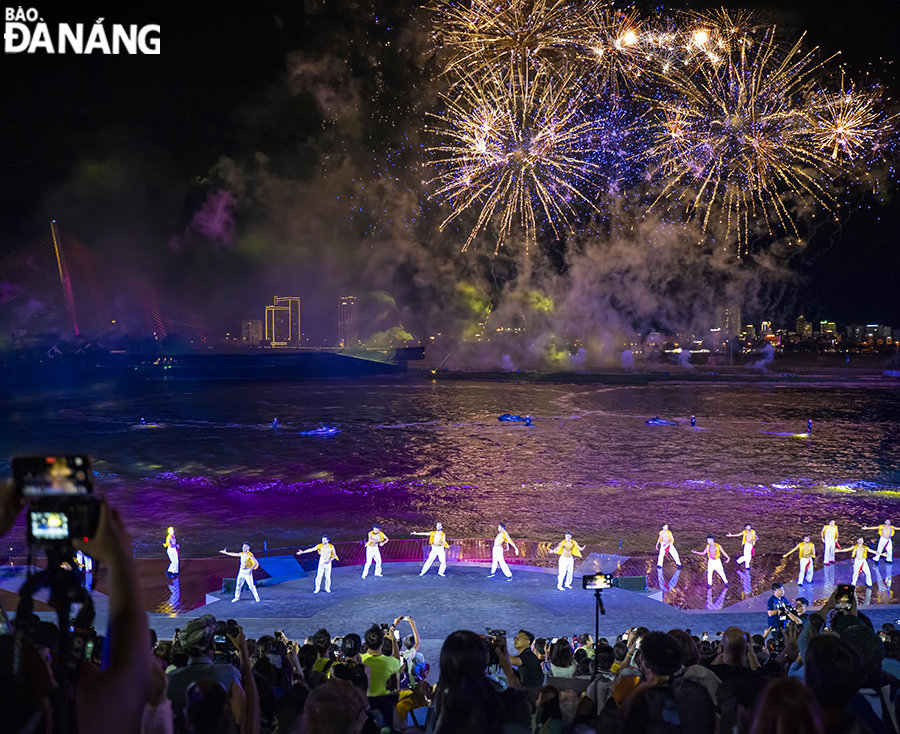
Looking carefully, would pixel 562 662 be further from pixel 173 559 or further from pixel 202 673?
pixel 173 559

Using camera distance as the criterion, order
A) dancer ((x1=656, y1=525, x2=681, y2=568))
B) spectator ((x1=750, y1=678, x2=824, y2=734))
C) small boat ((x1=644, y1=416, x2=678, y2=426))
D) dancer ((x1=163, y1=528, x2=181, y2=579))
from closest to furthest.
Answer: spectator ((x1=750, y1=678, x2=824, y2=734)) → dancer ((x1=163, y1=528, x2=181, y2=579)) → dancer ((x1=656, y1=525, x2=681, y2=568)) → small boat ((x1=644, y1=416, x2=678, y2=426))

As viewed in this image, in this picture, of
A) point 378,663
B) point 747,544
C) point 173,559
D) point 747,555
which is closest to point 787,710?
point 378,663

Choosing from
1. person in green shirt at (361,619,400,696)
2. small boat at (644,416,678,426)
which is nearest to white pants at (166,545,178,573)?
person in green shirt at (361,619,400,696)

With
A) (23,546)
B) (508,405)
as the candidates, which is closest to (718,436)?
(508,405)

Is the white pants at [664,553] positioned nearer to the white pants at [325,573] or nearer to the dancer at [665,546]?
the dancer at [665,546]

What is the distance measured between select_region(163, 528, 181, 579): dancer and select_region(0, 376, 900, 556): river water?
225 cm

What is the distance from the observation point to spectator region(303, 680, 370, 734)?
2652mm

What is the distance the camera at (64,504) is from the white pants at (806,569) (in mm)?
12427

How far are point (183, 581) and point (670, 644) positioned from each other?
35.9 feet

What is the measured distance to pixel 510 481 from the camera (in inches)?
860

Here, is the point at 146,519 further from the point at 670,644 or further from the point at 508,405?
the point at 508,405

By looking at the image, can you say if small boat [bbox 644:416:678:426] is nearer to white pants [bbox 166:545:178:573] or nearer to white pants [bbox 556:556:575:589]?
white pants [bbox 556:556:575:589]

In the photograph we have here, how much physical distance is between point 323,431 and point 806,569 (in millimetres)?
24628

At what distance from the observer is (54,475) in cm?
180
